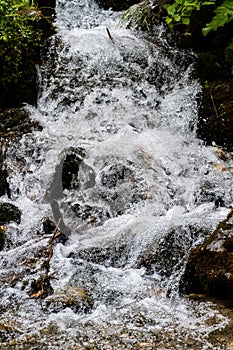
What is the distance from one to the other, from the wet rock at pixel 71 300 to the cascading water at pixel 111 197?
1cm

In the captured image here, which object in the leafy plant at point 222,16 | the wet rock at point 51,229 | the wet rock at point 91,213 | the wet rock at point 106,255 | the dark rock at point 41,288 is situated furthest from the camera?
the leafy plant at point 222,16

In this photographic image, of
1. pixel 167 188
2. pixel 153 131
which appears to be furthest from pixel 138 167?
pixel 153 131

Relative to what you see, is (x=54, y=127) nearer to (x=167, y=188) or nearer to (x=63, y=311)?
(x=167, y=188)

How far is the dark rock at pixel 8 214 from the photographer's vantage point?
4.92 meters

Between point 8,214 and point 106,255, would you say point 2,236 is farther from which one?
point 106,255

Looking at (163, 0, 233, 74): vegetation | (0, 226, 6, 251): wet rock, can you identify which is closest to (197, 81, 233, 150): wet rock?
(163, 0, 233, 74): vegetation

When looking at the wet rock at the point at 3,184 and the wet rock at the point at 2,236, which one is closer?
the wet rock at the point at 2,236

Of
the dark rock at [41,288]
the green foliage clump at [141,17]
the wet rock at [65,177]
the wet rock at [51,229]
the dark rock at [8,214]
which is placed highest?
the green foliage clump at [141,17]

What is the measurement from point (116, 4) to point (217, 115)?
5.57 meters

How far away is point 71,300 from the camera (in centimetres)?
321

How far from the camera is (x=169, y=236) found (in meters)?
4.17

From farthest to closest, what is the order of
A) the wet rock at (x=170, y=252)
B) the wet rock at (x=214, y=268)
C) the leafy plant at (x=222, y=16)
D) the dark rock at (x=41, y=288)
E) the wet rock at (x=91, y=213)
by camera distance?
the leafy plant at (x=222, y=16) < the wet rock at (x=91, y=213) < the wet rock at (x=170, y=252) < the dark rock at (x=41, y=288) < the wet rock at (x=214, y=268)

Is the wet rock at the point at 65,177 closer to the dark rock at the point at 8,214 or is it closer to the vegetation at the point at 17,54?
the dark rock at the point at 8,214

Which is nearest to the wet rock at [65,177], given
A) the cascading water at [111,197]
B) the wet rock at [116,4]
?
the cascading water at [111,197]
